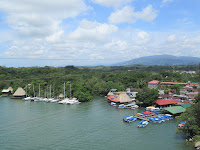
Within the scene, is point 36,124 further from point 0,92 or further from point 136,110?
point 0,92

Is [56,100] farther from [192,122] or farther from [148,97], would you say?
[192,122]

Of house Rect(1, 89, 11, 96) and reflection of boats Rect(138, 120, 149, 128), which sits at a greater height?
house Rect(1, 89, 11, 96)

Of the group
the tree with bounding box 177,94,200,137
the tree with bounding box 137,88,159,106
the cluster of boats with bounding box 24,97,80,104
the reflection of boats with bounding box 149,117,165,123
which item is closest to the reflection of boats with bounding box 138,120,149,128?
the reflection of boats with bounding box 149,117,165,123

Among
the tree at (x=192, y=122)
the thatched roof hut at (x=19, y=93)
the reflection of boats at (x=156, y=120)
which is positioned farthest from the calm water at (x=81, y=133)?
the thatched roof hut at (x=19, y=93)

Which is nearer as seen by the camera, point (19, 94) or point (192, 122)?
point (192, 122)

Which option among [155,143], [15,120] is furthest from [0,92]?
[155,143]

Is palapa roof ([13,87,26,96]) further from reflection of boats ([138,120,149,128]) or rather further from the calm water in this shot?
reflection of boats ([138,120,149,128])

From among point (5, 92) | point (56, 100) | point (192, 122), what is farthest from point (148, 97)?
point (5, 92)

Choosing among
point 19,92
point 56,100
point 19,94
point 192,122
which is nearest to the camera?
point 192,122
